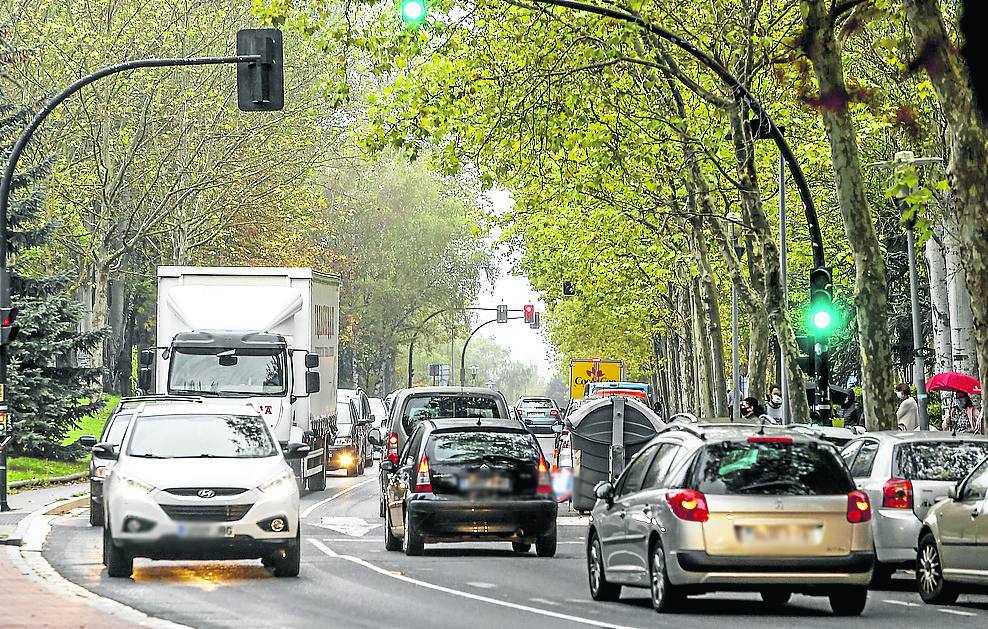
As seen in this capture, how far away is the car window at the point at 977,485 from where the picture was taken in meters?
14.6

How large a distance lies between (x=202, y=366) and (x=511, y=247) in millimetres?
32028

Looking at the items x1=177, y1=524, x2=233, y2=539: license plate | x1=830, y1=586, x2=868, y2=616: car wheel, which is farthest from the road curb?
x1=830, y1=586, x2=868, y2=616: car wheel

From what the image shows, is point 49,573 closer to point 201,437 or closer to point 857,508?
point 201,437

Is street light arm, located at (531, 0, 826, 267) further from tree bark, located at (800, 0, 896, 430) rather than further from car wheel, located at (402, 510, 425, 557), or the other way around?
car wheel, located at (402, 510, 425, 557)

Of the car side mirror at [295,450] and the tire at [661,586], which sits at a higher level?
the car side mirror at [295,450]

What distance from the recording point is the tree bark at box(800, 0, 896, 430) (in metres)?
23.0

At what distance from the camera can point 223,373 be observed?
29594 millimetres

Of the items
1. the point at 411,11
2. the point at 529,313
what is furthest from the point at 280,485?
the point at 529,313

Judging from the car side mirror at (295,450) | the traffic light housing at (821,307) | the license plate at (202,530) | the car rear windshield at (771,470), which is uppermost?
the traffic light housing at (821,307)

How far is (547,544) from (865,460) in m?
4.22

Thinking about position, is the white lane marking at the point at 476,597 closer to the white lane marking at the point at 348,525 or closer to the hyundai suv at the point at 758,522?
the hyundai suv at the point at 758,522

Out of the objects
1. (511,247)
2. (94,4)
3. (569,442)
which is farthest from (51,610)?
(511,247)

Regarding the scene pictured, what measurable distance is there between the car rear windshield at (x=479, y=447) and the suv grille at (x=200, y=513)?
3.92 metres

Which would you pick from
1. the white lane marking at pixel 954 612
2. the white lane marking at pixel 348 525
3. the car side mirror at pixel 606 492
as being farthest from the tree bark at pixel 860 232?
the car side mirror at pixel 606 492
